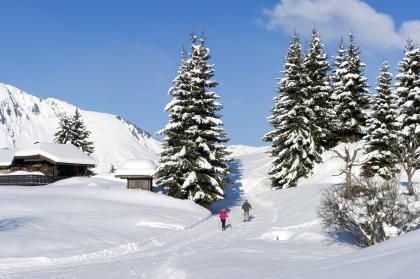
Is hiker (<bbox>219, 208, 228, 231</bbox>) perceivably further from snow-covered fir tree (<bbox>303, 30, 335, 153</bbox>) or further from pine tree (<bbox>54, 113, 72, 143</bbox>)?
pine tree (<bbox>54, 113, 72, 143</bbox>)

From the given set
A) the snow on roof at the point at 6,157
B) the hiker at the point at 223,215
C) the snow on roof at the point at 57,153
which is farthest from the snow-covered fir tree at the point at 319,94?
the snow on roof at the point at 6,157

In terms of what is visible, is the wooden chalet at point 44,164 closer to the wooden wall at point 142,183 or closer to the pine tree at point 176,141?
the wooden wall at point 142,183

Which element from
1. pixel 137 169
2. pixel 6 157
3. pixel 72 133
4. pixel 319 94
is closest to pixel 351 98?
pixel 319 94

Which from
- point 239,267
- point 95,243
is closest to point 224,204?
point 95,243

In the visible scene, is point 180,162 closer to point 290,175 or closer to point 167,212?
point 167,212

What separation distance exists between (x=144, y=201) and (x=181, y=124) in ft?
23.2

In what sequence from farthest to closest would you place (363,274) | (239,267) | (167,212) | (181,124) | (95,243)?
1. (181,124)
2. (167,212)
3. (95,243)
4. (239,267)
5. (363,274)

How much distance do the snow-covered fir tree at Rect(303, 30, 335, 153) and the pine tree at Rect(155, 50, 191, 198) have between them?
14.3 metres

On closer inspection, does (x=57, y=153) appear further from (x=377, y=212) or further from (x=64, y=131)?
(x=377, y=212)

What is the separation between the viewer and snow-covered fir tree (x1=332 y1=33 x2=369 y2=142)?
50.9m

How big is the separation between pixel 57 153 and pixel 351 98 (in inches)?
1221

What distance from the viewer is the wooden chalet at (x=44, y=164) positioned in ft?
160

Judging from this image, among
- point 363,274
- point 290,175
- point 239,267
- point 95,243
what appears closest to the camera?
point 363,274

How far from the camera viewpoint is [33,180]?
4844 centimetres
